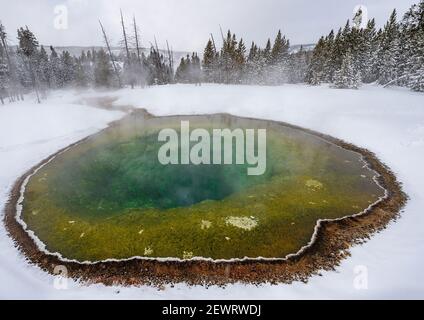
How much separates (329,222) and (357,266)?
241cm

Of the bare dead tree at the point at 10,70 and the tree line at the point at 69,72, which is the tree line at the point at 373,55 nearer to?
the tree line at the point at 69,72

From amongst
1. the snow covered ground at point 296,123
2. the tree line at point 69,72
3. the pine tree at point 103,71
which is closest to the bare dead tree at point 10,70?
the tree line at point 69,72

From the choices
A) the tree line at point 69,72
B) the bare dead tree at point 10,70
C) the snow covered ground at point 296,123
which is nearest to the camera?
the snow covered ground at point 296,123

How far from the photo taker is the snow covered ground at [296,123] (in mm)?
7086

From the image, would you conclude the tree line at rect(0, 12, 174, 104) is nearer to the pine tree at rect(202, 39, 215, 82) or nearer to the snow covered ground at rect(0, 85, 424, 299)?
the pine tree at rect(202, 39, 215, 82)

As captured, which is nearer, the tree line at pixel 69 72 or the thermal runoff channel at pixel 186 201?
the thermal runoff channel at pixel 186 201

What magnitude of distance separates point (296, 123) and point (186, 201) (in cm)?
1551

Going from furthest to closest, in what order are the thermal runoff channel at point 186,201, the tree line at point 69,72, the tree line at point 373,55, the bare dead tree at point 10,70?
Result: 1. the tree line at point 69,72
2. the bare dead tree at point 10,70
3. the tree line at point 373,55
4. the thermal runoff channel at point 186,201

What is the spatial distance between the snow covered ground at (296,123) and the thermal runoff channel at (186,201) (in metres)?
1.35

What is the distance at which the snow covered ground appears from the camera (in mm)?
7086

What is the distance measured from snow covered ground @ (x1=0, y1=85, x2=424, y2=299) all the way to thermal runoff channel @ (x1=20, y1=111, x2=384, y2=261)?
1.35 metres

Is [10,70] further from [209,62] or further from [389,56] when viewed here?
[389,56]
